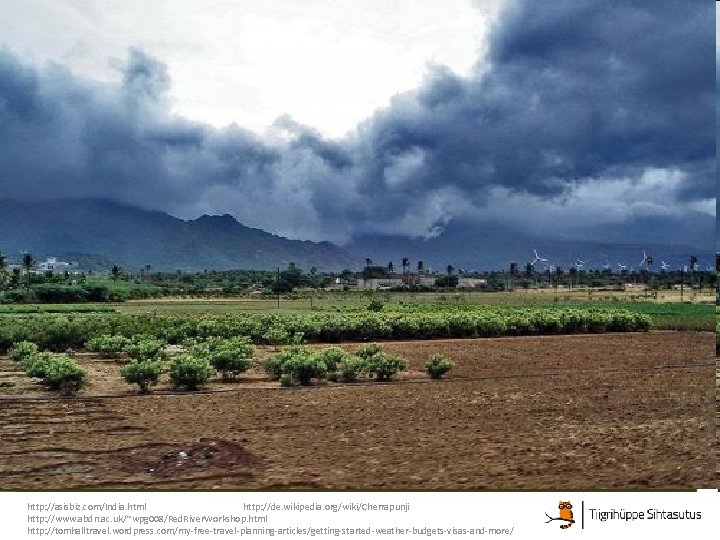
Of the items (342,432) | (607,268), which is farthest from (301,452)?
(607,268)

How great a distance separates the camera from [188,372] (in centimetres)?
1439

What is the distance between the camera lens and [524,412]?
39.0 feet

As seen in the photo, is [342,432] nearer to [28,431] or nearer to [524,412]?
[524,412]

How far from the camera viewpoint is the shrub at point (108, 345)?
810 inches

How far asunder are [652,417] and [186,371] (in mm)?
8734

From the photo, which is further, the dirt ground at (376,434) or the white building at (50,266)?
the white building at (50,266)

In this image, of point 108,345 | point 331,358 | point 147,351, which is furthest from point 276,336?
point 331,358

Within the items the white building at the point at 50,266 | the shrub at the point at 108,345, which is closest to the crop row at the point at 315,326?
the shrub at the point at 108,345

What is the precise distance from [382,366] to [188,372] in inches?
167

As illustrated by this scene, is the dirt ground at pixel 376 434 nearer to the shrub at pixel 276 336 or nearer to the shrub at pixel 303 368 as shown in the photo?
the shrub at pixel 303 368

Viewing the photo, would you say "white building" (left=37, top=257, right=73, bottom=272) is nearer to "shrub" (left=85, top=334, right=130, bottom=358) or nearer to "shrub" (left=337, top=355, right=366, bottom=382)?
"shrub" (left=85, top=334, right=130, bottom=358)

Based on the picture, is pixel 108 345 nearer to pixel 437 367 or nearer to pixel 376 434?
pixel 437 367
